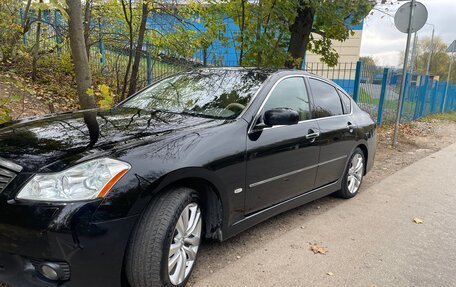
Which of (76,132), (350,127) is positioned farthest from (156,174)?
(350,127)

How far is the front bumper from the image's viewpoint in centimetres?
203

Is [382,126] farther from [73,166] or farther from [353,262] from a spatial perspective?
[73,166]

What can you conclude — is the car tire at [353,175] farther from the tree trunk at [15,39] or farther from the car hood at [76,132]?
the tree trunk at [15,39]

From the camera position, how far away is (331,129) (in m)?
4.29

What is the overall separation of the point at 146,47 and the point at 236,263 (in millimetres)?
6618

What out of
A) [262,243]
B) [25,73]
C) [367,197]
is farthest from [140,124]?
[25,73]

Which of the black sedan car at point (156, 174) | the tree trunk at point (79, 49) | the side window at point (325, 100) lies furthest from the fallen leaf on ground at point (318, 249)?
the tree trunk at point (79, 49)

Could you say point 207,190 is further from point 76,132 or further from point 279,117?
point 76,132

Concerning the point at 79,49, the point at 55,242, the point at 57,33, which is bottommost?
the point at 55,242

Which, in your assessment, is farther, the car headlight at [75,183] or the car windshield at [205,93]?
the car windshield at [205,93]

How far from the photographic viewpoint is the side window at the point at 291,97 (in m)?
3.58

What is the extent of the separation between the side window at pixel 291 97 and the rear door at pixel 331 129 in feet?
0.58

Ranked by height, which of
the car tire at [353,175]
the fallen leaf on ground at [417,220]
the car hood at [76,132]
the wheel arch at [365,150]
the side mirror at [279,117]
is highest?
the side mirror at [279,117]

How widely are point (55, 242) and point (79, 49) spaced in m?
4.11
